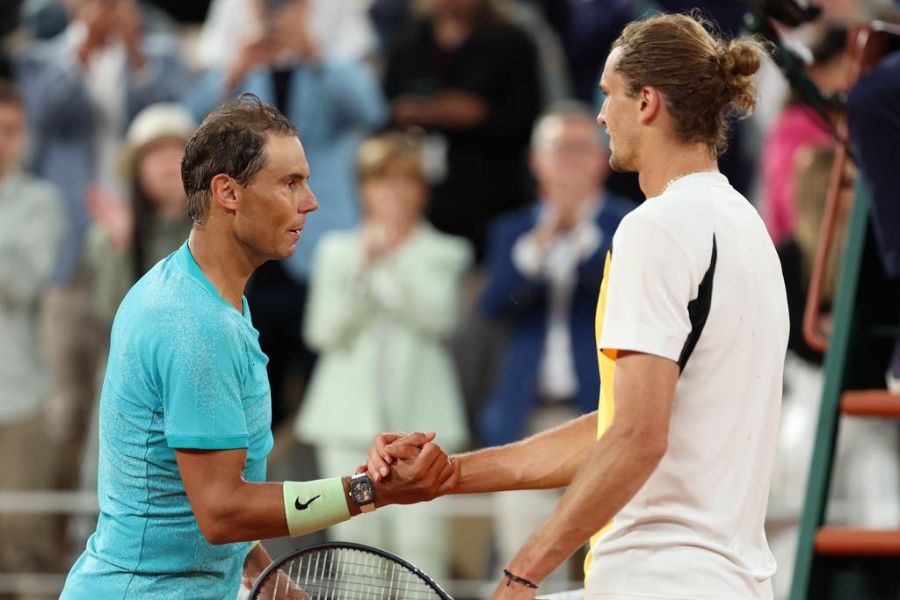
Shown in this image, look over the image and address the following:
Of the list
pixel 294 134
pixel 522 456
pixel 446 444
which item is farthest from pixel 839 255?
pixel 294 134

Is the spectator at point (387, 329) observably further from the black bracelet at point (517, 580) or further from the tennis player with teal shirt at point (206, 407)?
the black bracelet at point (517, 580)

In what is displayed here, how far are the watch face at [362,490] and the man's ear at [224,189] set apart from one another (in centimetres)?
61

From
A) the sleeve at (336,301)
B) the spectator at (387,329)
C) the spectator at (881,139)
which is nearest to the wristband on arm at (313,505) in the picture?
the spectator at (881,139)

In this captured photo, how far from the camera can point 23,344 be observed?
8305 millimetres

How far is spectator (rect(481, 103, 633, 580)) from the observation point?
24.0ft

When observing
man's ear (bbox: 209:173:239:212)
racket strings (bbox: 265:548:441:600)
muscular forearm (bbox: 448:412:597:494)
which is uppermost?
man's ear (bbox: 209:173:239:212)

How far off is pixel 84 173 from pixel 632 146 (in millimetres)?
5786

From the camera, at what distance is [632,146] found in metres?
3.31

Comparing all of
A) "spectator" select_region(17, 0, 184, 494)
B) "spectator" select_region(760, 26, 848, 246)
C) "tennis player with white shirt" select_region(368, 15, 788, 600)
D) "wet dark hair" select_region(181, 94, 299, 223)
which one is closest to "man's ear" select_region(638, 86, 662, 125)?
"tennis player with white shirt" select_region(368, 15, 788, 600)

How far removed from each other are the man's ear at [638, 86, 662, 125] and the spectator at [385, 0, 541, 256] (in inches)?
190

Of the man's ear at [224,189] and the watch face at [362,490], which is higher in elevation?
the man's ear at [224,189]

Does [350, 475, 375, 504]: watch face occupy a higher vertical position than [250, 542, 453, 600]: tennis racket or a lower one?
higher

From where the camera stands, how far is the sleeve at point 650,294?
3074 millimetres

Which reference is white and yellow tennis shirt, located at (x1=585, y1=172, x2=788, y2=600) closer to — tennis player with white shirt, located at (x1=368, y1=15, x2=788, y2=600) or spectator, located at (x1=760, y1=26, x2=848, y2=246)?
tennis player with white shirt, located at (x1=368, y1=15, x2=788, y2=600)
